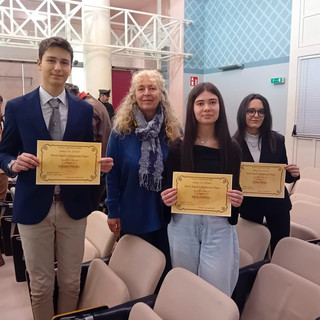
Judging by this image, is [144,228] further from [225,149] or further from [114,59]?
[114,59]

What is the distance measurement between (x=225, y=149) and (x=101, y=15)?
5563mm

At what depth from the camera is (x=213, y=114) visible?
1.62 metres

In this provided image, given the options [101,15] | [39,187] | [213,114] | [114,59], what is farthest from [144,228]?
[114,59]

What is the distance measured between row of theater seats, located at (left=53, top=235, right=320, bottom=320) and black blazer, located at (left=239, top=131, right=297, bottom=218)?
444 millimetres

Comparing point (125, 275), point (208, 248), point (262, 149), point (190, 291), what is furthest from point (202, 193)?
point (262, 149)

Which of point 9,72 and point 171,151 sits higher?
point 9,72

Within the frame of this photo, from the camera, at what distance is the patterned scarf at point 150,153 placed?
1907mm

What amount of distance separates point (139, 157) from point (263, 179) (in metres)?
0.77

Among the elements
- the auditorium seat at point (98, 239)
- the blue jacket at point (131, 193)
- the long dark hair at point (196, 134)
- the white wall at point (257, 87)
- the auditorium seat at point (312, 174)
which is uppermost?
the white wall at point (257, 87)

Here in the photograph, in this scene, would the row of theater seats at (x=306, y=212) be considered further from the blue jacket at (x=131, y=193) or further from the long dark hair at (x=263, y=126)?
the blue jacket at (x=131, y=193)

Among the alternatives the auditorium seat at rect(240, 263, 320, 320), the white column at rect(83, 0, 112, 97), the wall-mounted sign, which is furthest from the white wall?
the auditorium seat at rect(240, 263, 320, 320)

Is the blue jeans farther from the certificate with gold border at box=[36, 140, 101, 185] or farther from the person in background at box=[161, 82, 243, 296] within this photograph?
the certificate with gold border at box=[36, 140, 101, 185]

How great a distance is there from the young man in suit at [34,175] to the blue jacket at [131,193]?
0.24m

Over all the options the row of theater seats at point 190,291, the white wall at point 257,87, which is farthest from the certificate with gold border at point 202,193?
the white wall at point 257,87
